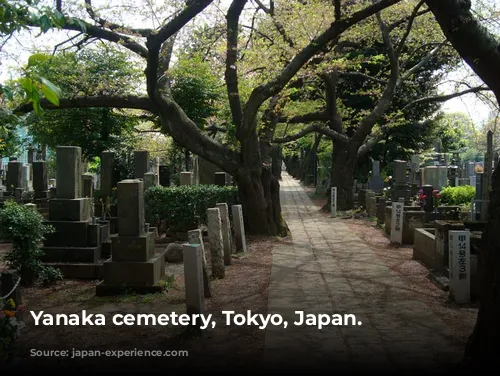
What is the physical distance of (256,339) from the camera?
19.8 ft

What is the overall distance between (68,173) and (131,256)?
120 inches

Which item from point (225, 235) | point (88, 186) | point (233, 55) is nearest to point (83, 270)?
point (225, 235)

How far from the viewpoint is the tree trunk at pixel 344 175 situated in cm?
2184

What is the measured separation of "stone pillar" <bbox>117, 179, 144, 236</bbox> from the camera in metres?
8.61

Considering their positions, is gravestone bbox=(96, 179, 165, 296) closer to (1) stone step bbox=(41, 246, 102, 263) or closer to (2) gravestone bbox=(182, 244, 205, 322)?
(1) stone step bbox=(41, 246, 102, 263)

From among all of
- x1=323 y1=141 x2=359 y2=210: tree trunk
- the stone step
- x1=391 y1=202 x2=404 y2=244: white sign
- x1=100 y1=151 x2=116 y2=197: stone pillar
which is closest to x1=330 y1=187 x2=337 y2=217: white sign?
x1=323 y1=141 x2=359 y2=210: tree trunk

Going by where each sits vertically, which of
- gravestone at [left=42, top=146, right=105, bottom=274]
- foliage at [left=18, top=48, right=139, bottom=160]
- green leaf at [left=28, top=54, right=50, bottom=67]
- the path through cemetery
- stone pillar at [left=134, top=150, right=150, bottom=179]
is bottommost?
the path through cemetery

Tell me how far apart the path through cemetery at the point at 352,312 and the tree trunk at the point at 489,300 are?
56 cm

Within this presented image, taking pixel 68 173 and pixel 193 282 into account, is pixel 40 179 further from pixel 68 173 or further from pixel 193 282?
pixel 193 282

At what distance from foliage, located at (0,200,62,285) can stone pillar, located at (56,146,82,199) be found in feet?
4.00

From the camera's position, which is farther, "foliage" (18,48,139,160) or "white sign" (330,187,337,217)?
"white sign" (330,187,337,217)

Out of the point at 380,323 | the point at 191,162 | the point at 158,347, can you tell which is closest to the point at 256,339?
the point at 158,347

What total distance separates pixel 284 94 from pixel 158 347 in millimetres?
10961

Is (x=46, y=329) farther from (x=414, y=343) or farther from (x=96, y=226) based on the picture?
(x=414, y=343)
